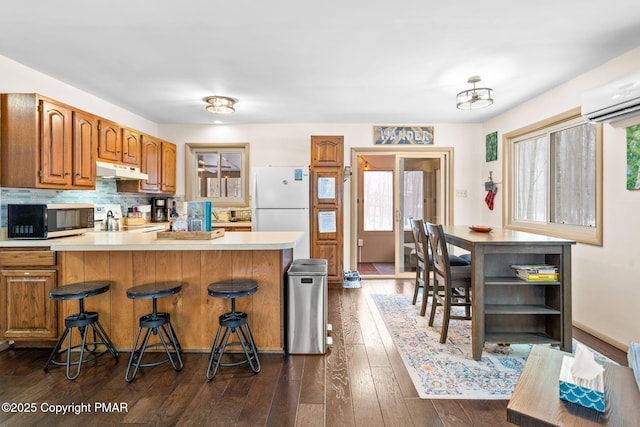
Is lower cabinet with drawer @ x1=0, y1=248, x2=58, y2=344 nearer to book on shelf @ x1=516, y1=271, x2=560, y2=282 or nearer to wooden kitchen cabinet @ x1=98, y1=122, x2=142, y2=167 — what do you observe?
wooden kitchen cabinet @ x1=98, y1=122, x2=142, y2=167

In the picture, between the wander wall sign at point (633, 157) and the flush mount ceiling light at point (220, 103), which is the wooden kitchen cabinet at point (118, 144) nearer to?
the flush mount ceiling light at point (220, 103)

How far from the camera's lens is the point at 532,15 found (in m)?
2.22

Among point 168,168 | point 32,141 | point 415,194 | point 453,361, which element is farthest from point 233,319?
point 415,194

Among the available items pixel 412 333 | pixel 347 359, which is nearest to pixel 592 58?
pixel 412 333

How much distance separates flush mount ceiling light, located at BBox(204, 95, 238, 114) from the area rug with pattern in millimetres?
2957

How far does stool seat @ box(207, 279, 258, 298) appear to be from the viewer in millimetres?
2268

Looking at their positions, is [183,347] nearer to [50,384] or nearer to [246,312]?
[246,312]

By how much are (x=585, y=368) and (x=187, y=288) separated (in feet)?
8.12

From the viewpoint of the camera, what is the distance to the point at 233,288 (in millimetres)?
2332

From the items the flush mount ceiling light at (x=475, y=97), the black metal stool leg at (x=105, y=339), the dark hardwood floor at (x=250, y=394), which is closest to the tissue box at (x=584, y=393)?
the dark hardwood floor at (x=250, y=394)

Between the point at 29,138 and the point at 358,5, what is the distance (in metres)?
2.88

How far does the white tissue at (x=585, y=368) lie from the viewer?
0.98 meters

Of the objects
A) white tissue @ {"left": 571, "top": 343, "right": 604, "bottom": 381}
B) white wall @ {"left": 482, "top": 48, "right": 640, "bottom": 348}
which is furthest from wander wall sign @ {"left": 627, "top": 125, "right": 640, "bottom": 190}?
white tissue @ {"left": 571, "top": 343, "right": 604, "bottom": 381}

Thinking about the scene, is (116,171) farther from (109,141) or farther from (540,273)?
(540,273)
